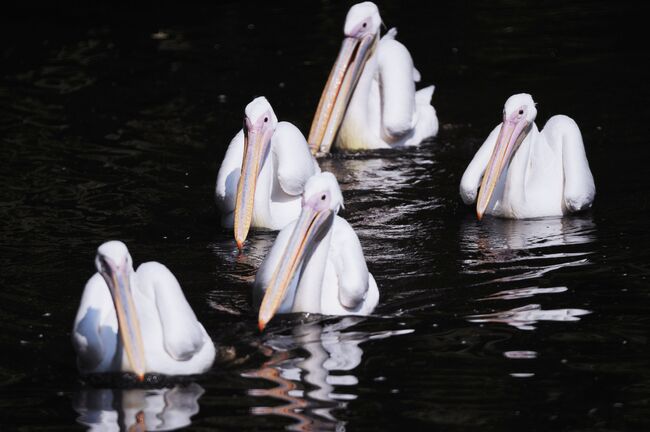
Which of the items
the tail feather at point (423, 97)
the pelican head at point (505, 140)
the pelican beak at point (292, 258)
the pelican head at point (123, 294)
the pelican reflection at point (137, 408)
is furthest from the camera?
the tail feather at point (423, 97)

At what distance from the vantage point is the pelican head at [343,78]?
9070mm

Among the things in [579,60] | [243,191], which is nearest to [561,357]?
[243,191]

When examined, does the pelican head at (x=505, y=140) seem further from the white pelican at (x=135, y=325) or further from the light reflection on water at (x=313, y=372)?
the white pelican at (x=135, y=325)

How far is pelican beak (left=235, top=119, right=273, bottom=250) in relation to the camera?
6992 millimetres

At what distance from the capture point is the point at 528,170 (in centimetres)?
769

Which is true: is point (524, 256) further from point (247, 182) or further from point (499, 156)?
point (247, 182)

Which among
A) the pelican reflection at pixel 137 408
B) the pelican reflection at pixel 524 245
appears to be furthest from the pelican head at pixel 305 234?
the pelican reflection at pixel 524 245

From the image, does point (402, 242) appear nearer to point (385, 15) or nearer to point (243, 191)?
point (243, 191)

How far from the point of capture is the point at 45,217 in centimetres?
777

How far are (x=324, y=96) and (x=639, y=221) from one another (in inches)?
107

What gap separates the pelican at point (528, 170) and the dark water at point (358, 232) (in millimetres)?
134

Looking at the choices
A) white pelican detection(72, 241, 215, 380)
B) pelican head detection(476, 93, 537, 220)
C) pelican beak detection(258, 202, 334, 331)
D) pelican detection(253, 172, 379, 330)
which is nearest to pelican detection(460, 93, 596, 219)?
pelican head detection(476, 93, 537, 220)

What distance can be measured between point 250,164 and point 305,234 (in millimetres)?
1347

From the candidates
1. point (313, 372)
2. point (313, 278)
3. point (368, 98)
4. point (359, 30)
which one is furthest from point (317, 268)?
point (368, 98)
